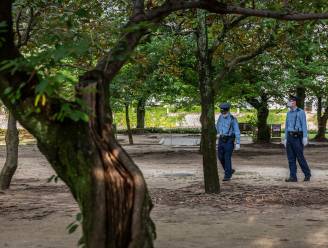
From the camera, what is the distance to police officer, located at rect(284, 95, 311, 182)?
1351cm

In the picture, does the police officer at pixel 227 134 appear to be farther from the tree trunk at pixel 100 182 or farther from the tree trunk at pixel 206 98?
the tree trunk at pixel 100 182

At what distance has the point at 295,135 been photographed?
13641 mm

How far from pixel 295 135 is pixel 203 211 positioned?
4.48 metres

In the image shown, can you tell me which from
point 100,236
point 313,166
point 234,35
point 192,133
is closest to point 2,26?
point 100,236

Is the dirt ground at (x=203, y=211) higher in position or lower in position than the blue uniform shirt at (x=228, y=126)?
lower

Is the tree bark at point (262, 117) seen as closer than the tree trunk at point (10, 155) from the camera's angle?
No

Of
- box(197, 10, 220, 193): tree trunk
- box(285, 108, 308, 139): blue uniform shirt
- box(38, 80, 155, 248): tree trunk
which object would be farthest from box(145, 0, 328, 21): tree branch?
box(285, 108, 308, 139): blue uniform shirt

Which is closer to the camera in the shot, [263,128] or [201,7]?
[201,7]

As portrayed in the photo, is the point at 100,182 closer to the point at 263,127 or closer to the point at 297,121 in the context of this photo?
the point at 297,121

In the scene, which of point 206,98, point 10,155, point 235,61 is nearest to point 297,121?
point 235,61

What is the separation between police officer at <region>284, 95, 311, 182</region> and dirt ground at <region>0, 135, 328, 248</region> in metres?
0.41

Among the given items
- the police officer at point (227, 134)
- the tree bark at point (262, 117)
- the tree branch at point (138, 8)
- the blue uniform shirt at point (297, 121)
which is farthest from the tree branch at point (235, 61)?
the tree bark at point (262, 117)

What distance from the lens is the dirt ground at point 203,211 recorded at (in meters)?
7.65

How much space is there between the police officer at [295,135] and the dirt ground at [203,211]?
41 cm
